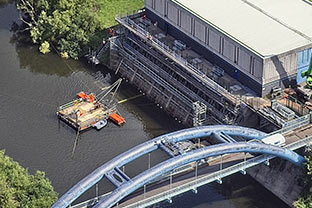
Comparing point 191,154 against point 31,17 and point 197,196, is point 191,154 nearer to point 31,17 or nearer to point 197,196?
point 197,196

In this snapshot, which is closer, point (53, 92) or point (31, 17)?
point (53, 92)

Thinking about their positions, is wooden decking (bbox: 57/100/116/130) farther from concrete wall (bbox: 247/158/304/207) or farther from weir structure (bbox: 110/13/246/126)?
concrete wall (bbox: 247/158/304/207)

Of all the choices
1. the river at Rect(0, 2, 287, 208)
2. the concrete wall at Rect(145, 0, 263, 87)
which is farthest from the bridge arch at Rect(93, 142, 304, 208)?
the concrete wall at Rect(145, 0, 263, 87)

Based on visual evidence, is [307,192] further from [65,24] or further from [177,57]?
[65,24]

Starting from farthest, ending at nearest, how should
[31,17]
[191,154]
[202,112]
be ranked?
[31,17], [202,112], [191,154]

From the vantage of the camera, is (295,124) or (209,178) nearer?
(209,178)

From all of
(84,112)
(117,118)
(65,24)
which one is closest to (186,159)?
(117,118)

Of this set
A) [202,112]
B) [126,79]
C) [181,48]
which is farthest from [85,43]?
[202,112]
